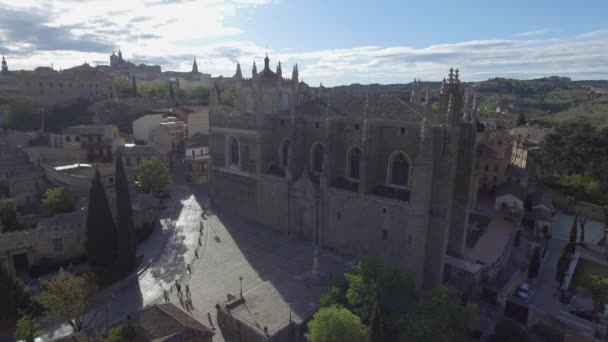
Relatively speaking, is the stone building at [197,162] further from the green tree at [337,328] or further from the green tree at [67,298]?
the green tree at [337,328]

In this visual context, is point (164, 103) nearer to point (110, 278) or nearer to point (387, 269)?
point (110, 278)

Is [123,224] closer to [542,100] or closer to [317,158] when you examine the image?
[317,158]

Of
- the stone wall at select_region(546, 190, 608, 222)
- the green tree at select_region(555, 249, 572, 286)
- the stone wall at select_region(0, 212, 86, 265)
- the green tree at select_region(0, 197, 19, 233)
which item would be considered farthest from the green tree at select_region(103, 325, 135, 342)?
the stone wall at select_region(546, 190, 608, 222)

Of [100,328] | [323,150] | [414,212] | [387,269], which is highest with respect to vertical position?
[323,150]

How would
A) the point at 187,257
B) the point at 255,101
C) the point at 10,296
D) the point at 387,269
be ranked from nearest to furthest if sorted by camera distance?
the point at 387,269 < the point at 10,296 < the point at 187,257 < the point at 255,101

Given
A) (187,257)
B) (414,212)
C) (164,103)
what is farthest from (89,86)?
(414,212)

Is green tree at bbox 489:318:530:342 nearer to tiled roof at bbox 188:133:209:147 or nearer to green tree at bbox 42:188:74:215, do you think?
green tree at bbox 42:188:74:215

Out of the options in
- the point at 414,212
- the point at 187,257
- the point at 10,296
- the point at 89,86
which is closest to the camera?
the point at 10,296
